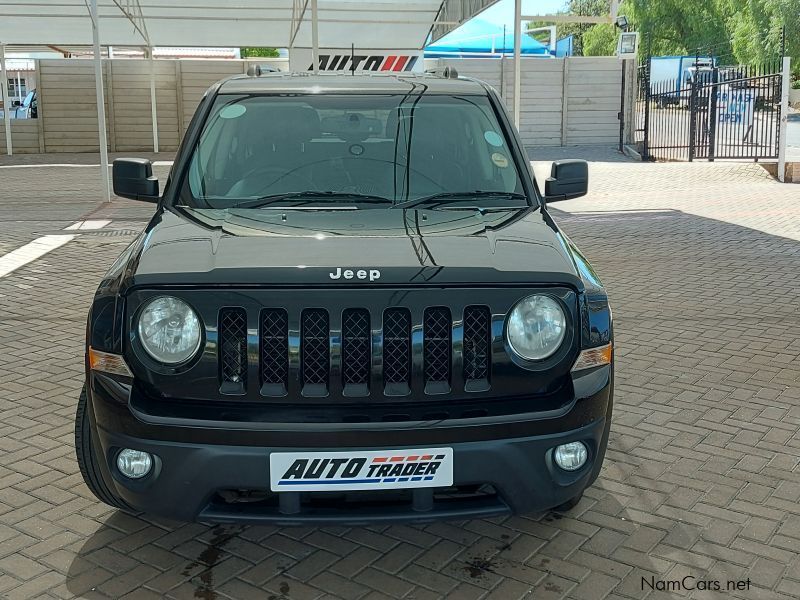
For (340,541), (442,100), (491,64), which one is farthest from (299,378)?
(491,64)

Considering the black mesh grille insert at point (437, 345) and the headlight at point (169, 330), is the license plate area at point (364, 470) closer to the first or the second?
the black mesh grille insert at point (437, 345)

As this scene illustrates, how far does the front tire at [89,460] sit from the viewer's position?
3.59 meters

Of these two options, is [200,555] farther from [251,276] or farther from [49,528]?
[251,276]

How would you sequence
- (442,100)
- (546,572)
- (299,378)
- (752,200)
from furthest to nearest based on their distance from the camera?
(752,200)
(442,100)
(546,572)
(299,378)

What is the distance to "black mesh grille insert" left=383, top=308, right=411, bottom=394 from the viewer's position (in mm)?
3170

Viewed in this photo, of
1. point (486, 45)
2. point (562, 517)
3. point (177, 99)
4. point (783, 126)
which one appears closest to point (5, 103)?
point (177, 99)

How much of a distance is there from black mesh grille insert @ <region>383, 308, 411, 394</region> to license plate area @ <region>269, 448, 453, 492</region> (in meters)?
0.23

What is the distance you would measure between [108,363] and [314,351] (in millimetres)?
693

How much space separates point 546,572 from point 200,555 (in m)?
1.27

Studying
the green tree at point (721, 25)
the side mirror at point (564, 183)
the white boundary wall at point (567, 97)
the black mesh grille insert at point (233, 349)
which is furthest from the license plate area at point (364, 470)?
the green tree at point (721, 25)

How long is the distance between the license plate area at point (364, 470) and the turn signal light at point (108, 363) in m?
0.62

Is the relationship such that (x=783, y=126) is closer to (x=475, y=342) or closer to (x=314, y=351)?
(x=475, y=342)

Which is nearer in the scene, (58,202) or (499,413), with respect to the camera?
(499,413)

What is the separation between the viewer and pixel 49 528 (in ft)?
12.7
